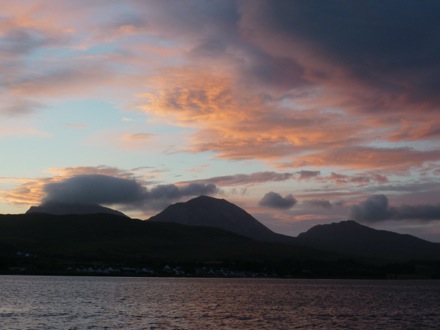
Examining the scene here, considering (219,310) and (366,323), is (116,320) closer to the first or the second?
(219,310)

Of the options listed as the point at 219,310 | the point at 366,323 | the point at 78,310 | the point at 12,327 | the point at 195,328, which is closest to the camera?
the point at 12,327

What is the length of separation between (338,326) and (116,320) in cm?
3315

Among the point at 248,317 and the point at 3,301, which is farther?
the point at 3,301

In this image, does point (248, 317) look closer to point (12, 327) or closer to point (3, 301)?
point (12, 327)

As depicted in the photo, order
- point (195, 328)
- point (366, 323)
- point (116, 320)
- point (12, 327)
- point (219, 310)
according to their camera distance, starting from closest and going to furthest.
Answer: point (12, 327)
point (195, 328)
point (116, 320)
point (366, 323)
point (219, 310)

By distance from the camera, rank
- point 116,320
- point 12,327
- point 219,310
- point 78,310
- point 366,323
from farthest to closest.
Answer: point 219,310 → point 78,310 → point 366,323 → point 116,320 → point 12,327

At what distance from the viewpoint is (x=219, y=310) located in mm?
119625

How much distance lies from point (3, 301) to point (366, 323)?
70084mm

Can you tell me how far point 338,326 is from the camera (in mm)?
94812

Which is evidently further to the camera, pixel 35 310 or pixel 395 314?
pixel 395 314

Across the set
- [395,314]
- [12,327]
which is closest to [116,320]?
Answer: [12,327]

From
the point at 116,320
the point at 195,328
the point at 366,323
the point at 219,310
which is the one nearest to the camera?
the point at 195,328

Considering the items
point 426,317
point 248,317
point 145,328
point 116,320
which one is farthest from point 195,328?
point 426,317

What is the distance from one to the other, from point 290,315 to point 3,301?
56385mm
